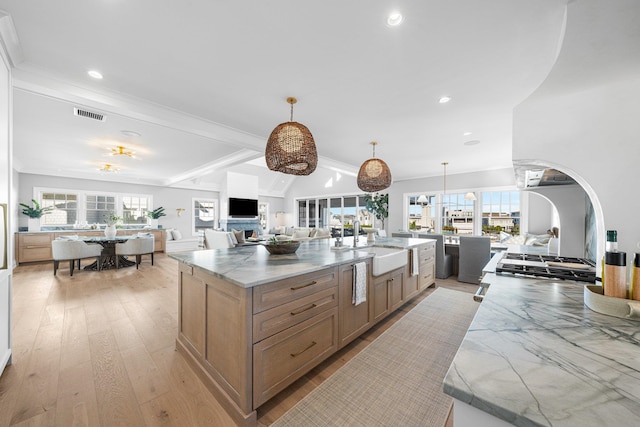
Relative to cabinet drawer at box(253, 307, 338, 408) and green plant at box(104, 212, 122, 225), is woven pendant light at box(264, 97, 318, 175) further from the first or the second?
green plant at box(104, 212, 122, 225)

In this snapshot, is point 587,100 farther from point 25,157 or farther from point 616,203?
point 25,157

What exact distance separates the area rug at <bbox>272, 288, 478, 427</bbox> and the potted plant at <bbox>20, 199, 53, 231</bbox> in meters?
8.61

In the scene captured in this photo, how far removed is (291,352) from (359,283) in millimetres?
842

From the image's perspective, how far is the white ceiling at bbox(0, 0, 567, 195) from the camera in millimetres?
1558

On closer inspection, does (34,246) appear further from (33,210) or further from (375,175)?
(375,175)

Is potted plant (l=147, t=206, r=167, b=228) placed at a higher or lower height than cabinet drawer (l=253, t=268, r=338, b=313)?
higher

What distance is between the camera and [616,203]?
121 cm

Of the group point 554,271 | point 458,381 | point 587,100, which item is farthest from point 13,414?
point 587,100

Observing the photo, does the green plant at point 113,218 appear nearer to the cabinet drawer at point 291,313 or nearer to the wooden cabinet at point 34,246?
the wooden cabinet at point 34,246

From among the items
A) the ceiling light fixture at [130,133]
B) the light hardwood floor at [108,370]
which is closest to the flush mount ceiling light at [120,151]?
the ceiling light fixture at [130,133]

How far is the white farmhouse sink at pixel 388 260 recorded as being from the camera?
247cm

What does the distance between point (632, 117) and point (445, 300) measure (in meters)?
2.92

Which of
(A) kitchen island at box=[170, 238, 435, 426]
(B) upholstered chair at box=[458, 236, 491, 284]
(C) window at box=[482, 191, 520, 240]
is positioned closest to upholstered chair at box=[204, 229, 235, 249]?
(A) kitchen island at box=[170, 238, 435, 426]

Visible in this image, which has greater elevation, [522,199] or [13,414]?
[522,199]
